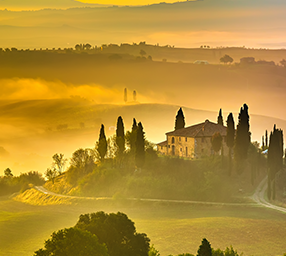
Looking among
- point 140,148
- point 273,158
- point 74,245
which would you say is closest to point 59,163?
point 140,148

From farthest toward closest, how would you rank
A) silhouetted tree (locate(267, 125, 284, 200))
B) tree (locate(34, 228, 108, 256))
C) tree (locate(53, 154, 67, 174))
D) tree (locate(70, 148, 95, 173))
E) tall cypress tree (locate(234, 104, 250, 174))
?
tree (locate(53, 154, 67, 174)), tree (locate(70, 148, 95, 173)), tall cypress tree (locate(234, 104, 250, 174)), silhouetted tree (locate(267, 125, 284, 200)), tree (locate(34, 228, 108, 256))

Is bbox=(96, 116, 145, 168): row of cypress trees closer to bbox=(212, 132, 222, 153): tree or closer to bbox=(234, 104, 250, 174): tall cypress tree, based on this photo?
bbox=(212, 132, 222, 153): tree

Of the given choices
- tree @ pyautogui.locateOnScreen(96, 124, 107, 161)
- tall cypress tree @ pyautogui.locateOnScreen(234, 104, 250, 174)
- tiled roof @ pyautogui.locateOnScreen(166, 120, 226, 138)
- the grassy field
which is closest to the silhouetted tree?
tall cypress tree @ pyautogui.locateOnScreen(234, 104, 250, 174)

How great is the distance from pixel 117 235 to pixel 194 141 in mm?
45452

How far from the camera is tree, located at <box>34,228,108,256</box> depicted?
46469 mm

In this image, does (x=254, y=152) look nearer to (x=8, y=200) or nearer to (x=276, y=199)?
(x=276, y=199)

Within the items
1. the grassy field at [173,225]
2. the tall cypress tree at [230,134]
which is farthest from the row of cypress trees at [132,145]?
the tall cypress tree at [230,134]

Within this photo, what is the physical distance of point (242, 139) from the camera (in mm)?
91188

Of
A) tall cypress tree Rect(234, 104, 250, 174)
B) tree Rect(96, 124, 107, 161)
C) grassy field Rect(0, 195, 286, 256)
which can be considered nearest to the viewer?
grassy field Rect(0, 195, 286, 256)

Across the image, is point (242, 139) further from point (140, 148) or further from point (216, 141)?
point (140, 148)

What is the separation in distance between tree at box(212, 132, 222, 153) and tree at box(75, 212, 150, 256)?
42.9 m

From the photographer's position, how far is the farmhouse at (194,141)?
9588cm

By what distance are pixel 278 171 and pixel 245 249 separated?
30.5 metres

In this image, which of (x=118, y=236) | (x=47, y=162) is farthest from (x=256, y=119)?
(x=118, y=236)
